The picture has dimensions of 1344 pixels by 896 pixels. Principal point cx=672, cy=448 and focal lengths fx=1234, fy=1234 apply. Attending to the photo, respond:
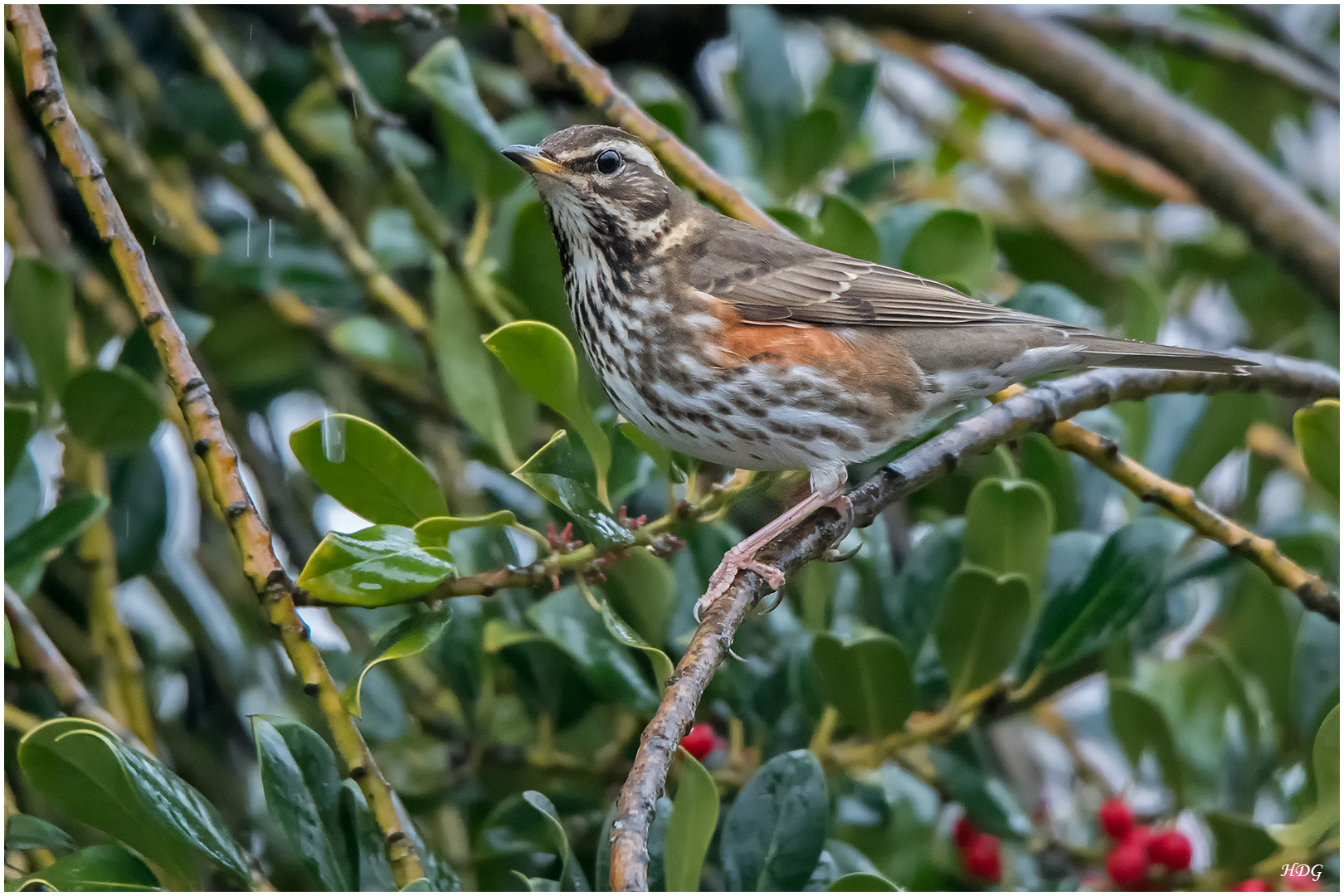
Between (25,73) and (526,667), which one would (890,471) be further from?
(25,73)

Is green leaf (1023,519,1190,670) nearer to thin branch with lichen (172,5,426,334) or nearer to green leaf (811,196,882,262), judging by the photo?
green leaf (811,196,882,262)

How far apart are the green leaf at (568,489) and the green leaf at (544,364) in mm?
109

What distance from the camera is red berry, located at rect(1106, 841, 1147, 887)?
3234mm

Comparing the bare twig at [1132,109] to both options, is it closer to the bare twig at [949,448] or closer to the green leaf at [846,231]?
the bare twig at [949,448]

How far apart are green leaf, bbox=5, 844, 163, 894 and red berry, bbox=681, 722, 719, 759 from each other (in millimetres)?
1269

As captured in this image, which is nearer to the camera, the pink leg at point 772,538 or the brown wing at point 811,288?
the pink leg at point 772,538

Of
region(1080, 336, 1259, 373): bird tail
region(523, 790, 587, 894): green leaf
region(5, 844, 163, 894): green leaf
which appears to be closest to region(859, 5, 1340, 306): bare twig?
region(1080, 336, 1259, 373): bird tail

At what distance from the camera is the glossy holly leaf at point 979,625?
281 centimetres

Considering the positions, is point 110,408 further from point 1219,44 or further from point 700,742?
point 1219,44

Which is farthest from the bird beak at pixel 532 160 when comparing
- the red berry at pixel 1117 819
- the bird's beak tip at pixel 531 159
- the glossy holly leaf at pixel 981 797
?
the red berry at pixel 1117 819

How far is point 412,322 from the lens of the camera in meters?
3.51

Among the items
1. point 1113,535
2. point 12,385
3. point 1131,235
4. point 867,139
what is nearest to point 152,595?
point 12,385

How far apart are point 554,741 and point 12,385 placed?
1770 mm

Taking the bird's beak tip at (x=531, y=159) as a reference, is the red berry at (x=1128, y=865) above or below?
below
